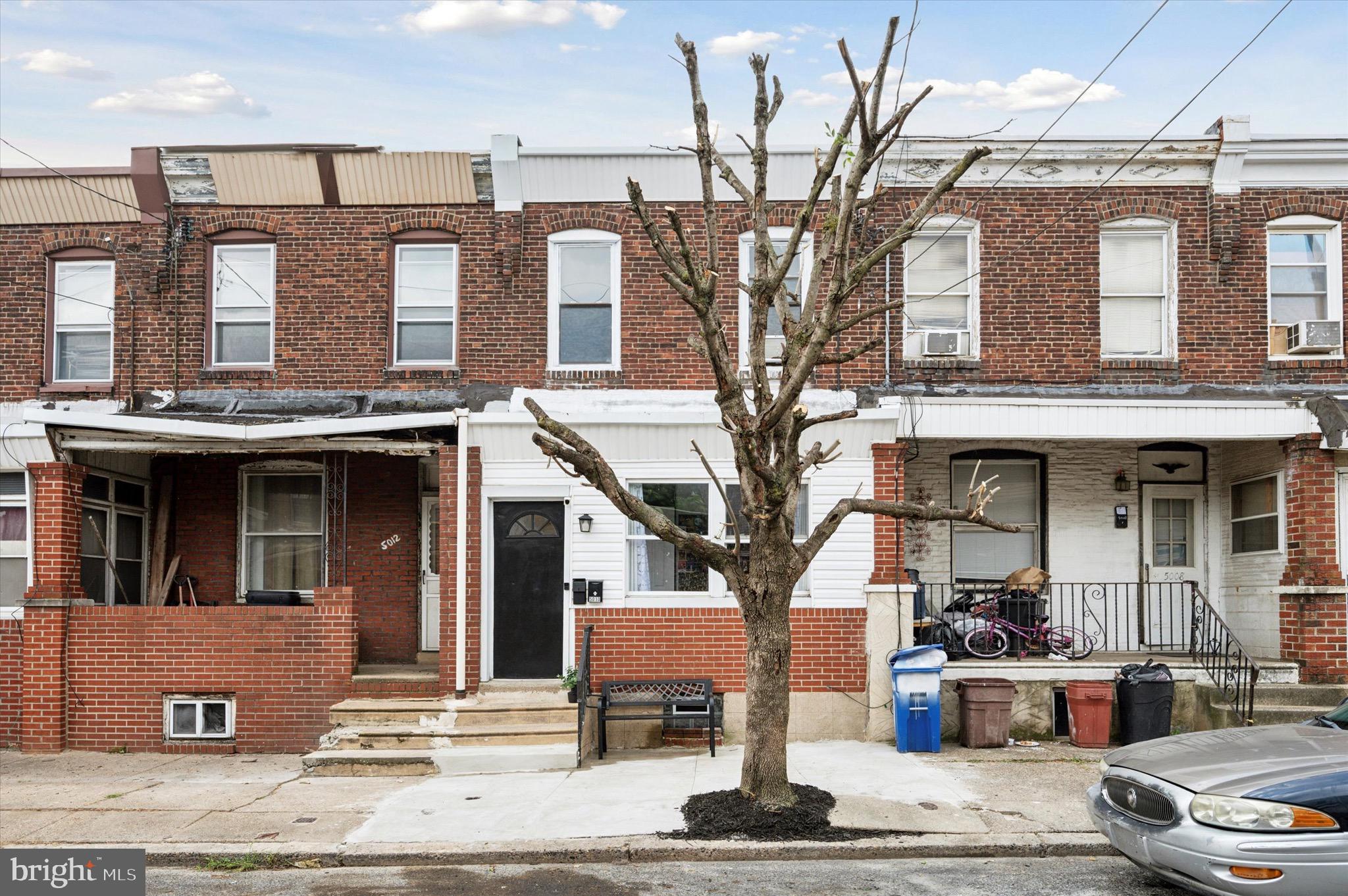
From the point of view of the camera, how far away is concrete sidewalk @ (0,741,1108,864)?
8.84 m

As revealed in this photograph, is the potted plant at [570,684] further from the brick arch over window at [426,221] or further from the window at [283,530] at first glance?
the brick arch over window at [426,221]

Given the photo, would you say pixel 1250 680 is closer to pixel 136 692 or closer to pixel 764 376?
pixel 764 376

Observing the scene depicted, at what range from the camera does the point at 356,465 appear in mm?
14984

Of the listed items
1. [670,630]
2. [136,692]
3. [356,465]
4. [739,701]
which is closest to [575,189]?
[356,465]

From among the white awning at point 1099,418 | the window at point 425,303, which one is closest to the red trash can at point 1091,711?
the white awning at point 1099,418

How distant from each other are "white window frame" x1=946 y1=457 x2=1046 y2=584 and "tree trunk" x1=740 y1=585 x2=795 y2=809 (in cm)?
637

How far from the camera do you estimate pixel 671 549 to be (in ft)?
45.1

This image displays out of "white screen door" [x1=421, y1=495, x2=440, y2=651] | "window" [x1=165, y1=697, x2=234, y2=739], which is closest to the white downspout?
"white screen door" [x1=421, y1=495, x2=440, y2=651]

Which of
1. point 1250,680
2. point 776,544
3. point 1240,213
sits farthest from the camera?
point 1240,213

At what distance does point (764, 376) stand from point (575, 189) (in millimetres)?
6127

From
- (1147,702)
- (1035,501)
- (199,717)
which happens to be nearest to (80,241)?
(199,717)

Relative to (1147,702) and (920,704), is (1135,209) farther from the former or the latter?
(920,704)

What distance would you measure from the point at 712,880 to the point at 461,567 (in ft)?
19.7

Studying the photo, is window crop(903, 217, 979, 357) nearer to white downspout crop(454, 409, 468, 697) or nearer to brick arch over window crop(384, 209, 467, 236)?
white downspout crop(454, 409, 468, 697)
